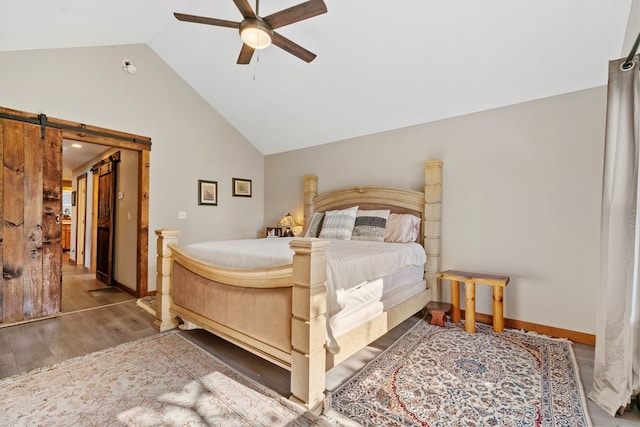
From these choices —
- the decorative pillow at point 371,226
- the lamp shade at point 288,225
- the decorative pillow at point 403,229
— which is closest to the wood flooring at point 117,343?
the decorative pillow at point 403,229

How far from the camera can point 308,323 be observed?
1623 millimetres

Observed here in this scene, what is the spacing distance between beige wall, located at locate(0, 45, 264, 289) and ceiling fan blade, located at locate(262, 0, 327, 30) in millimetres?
2779

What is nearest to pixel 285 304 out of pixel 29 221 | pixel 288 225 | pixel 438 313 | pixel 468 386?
pixel 468 386

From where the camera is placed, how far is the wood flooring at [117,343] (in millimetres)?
1977

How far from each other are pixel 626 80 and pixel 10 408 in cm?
393

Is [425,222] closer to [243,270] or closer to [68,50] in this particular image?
[243,270]

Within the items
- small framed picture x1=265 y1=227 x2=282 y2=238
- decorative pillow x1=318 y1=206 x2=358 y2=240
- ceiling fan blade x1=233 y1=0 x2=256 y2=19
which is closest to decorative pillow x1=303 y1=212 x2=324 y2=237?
decorative pillow x1=318 y1=206 x2=358 y2=240

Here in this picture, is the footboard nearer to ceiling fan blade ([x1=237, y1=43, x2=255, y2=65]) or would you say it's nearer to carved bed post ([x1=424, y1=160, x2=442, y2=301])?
ceiling fan blade ([x1=237, y1=43, x2=255, y2=65])

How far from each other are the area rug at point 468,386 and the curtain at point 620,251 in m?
0.23

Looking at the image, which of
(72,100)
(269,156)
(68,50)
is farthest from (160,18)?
(269,156)

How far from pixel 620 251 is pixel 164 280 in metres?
3.45

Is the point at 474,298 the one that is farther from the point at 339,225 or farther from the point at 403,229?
the point at 339,225

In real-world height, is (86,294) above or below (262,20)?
below

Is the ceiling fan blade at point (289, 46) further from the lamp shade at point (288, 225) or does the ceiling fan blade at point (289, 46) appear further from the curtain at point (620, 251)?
the lamp shade at point (288, 225)
